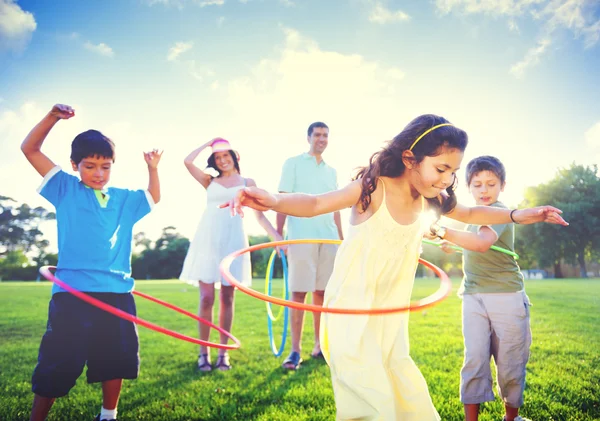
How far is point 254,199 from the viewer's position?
2.31 metres

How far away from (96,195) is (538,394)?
4.38 m

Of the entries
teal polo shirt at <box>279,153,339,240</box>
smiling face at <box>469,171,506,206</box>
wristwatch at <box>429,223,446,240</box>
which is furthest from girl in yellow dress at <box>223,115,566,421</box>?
teal polo shirt at <box>279,153,339,240</box>

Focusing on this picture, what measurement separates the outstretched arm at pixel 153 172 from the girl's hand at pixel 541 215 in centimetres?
295

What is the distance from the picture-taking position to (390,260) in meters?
2.66

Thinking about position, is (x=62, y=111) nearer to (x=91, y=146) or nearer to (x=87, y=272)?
(x=91, y=146)

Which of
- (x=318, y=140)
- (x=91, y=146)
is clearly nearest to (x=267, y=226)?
(x=318, y=140)

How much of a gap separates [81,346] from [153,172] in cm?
151

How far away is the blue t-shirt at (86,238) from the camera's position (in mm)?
3334

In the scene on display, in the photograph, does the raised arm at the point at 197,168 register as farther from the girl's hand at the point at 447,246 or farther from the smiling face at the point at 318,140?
the girl's hand at the point at 447,246

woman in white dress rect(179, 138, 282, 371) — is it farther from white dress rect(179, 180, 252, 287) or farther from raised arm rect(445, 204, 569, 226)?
raised arm rect(445, 204, 569, 226)

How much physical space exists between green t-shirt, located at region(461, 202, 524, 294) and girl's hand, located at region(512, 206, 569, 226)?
0.32 meters

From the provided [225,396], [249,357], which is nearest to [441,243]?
[225,396]

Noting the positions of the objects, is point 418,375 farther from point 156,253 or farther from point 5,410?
point 156,253

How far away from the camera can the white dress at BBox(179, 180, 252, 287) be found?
5426 millimetres
